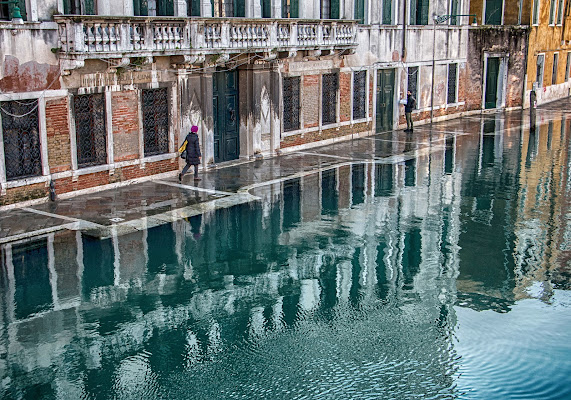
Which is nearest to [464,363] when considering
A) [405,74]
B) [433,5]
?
[405,74]

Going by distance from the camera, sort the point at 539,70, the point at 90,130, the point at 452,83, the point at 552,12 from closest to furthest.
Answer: the point at 90,130 < the point at 452,83 < the point at 539,70 < the point at 552,12

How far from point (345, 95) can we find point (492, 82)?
522 inches

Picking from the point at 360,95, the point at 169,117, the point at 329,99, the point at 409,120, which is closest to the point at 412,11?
the point at 409,120

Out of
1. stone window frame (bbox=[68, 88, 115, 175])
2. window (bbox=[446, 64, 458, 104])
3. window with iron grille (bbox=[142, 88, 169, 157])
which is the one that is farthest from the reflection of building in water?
window (bbox=[446, 64, 458, 104])

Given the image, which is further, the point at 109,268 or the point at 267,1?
the point at 267,1

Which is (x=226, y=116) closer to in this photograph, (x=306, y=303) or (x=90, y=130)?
(x=90, y=130)

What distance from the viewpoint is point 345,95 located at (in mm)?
26109

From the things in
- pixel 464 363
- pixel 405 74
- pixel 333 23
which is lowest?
pixel 464 363

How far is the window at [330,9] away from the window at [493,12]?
13914 mm

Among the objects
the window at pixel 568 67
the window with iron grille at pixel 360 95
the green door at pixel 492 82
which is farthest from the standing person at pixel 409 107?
the window at pixel 568 67

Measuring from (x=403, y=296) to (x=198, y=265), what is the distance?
3.70 metres

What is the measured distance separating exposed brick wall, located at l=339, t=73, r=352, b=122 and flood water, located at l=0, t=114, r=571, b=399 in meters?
8.47

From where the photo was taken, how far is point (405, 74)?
2923 cm

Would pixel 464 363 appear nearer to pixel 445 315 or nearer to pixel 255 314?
pixel 445 315
